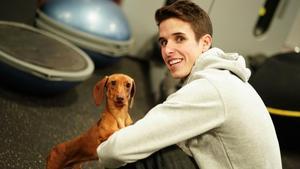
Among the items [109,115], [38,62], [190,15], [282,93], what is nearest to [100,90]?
[109,115]

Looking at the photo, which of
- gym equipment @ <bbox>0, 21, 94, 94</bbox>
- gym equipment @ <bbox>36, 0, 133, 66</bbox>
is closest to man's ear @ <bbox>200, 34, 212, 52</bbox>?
gym equipment @ <bbox>0, 21, 94, 94</bbox>

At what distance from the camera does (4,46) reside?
1.94 m

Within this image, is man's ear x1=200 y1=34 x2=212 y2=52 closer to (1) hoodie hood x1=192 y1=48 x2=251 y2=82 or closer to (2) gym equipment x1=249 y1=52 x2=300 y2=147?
(1) hoodie hood x1=192 y1=48 x2=251 y2=82

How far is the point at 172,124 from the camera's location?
962 mm

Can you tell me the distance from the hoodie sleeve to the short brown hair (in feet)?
0.67

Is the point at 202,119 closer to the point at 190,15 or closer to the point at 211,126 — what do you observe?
the point at 211,126

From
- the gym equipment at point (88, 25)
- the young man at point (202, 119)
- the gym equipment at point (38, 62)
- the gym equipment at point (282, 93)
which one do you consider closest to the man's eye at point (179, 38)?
the young man at point (202, 119)

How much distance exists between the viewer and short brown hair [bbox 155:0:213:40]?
1.10 metres

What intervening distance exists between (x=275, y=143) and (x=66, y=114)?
1230 mm

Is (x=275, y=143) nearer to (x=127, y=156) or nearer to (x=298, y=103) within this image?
(x=127, y=156)

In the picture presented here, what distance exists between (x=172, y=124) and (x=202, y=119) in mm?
77

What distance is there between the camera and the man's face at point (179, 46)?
110 centimetres

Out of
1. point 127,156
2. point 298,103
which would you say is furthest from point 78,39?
point 127,156

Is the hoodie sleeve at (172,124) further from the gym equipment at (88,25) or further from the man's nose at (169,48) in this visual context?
the gym equipment at (88,25)
